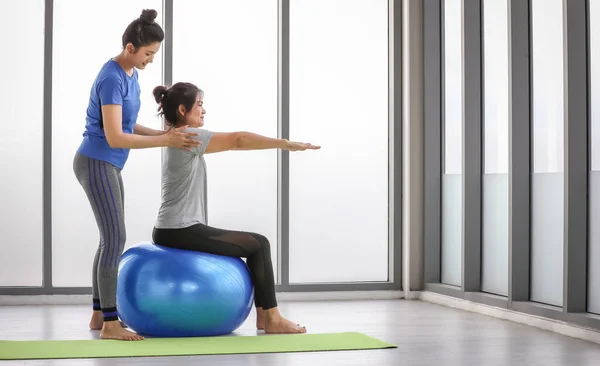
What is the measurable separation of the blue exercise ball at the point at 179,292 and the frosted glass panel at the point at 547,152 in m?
1.69

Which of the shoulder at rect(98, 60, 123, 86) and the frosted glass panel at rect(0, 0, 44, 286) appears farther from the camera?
the frosted glass panel at rect(0, 0, 44, 286)

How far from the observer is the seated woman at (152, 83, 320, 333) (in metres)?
3.77

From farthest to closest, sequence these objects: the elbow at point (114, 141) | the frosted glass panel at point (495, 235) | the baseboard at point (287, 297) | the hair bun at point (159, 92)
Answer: the baseboard at point (287, 297) → the frosted glass panel at point (495, 235) → the hair bun at point (159, 92) → the elbow at point (114, 141)

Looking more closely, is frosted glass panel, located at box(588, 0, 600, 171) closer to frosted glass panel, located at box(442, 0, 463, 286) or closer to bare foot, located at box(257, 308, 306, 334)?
frosted glass panel, located at box(442, 0, 463, 286)

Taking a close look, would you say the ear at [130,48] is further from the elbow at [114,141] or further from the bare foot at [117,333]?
the bare foot at [117,333]

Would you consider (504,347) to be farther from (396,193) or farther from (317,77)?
(317,77)

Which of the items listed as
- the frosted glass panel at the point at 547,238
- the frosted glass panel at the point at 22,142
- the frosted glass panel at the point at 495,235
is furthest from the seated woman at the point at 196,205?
the frosted glass panel at the point at 22,142

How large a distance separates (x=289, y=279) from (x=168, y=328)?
2.04m

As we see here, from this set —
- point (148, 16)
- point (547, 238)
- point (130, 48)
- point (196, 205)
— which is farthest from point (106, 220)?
point (547, 238)

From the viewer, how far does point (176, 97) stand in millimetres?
3850

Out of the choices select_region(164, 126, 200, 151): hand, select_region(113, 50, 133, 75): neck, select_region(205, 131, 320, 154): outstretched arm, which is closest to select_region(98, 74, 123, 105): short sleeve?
select_region(113, 50, 133, 75): neck

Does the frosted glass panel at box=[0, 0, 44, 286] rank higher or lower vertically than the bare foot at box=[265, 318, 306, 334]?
higher

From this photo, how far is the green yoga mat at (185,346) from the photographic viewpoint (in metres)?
3.23

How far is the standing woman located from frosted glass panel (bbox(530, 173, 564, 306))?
1.97 metres
